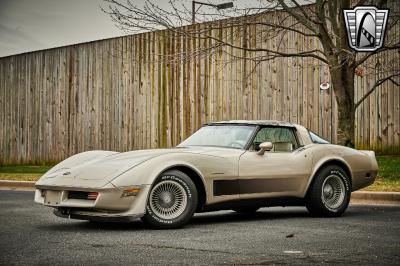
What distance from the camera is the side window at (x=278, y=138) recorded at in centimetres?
844

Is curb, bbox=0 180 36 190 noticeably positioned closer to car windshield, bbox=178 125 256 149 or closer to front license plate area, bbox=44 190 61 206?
car windshield, bbox=178 125 256 149

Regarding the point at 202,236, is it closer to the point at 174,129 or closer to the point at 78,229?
the point at 78,229

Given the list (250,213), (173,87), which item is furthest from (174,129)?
(250,213)

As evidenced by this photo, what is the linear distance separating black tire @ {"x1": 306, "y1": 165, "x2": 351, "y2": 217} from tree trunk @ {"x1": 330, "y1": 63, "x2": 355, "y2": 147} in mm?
4896

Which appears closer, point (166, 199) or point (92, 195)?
point (92, 195)

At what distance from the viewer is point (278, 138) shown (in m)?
8.66

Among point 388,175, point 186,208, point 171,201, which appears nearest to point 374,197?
point 388,175

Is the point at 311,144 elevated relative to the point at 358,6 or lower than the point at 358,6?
lower

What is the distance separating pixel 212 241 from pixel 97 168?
63.3 inches

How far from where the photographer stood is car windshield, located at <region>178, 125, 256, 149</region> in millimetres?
8289

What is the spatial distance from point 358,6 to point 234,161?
20.8 feet

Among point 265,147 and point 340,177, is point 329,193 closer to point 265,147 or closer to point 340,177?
point 340,177

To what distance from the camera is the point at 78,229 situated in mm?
7379

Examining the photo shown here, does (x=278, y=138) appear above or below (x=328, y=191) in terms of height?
above
